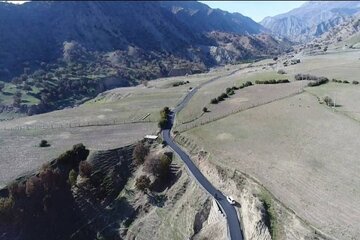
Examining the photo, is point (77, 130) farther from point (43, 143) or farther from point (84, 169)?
point (84, 169)

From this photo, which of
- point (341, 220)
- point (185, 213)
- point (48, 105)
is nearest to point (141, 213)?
point (185, 213)

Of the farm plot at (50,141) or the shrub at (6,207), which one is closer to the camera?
the shrub at (6,207)

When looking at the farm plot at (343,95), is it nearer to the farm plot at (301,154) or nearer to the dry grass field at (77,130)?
the farm plot at (301,154)

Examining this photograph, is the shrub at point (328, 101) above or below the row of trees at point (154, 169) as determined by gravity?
below

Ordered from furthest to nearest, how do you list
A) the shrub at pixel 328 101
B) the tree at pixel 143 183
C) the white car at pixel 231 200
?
the shrub at pixel 328 101
the tree at pixel 143 183
the white car at pixel 231 200

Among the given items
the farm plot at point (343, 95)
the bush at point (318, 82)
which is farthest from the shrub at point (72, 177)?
the bush at point (318, 82)

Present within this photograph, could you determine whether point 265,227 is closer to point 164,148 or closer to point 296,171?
point 296,171

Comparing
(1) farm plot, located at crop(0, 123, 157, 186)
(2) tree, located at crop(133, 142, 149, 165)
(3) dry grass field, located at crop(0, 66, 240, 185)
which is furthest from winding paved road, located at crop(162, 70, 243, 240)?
(3) dry grass field, located at crop(0, 66, 240, 185)
